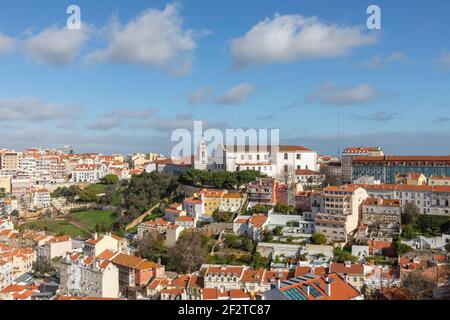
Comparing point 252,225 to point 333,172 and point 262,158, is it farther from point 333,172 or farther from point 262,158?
point 262,158

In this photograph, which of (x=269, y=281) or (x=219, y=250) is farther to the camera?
(x=219, y=250)

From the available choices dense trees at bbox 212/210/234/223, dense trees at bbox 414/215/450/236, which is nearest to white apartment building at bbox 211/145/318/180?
dense trees at bbox 212/210/234/223

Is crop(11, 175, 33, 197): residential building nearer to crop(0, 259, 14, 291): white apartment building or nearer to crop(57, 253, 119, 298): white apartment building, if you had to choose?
crop(0, 259, 14, 291): white apartment building

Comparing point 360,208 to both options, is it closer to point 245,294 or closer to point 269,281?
point 269,281

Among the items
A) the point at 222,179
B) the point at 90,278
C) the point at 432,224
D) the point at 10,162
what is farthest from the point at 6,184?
the point at 432,224
